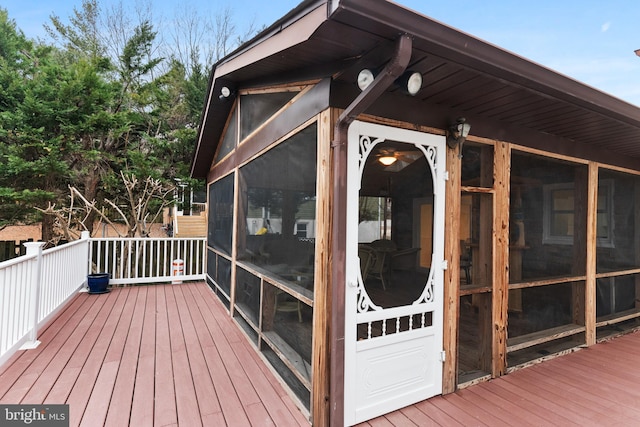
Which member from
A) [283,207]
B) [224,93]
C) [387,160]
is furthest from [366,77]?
[224,93]

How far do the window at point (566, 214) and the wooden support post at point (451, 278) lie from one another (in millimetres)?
1409

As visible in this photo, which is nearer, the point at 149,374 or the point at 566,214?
the point at 149,374

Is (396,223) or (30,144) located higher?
(30,144)

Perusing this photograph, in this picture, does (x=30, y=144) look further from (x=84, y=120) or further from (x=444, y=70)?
(x=444, y=70)

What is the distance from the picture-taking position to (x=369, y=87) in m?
1.90

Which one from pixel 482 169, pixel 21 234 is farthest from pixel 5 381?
pixel 21 234

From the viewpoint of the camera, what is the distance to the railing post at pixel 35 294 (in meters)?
3.54

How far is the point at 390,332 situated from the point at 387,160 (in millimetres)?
1358

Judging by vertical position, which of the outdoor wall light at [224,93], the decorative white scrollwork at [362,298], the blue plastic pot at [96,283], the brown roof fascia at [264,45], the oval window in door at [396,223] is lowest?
the blue plastic pot at [96,283]

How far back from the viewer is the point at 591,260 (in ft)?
12.5

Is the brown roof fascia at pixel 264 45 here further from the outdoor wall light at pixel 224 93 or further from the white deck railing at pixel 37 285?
the white deck railing at pixel 37 285

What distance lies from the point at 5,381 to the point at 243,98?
3.85m

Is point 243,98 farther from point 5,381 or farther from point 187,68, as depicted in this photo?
point 187,68

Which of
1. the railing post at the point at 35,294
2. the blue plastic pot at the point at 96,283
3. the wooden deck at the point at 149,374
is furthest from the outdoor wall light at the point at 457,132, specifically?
A: the blue plastic pot at the point at 96,283
